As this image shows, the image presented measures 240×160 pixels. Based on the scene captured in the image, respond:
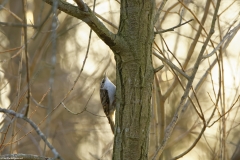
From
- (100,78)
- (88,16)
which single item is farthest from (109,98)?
(100,78)

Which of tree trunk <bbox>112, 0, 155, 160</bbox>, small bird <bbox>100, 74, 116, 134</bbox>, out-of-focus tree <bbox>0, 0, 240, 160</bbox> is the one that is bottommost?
tree trunk <bbox>112, 0, 155, 160</bbox>

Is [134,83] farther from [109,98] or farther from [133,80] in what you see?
[109,98]

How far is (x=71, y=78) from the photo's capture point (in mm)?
4660

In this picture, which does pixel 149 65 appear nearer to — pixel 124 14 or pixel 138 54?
pixel 138 54

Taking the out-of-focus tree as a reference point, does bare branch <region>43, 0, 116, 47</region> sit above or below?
below

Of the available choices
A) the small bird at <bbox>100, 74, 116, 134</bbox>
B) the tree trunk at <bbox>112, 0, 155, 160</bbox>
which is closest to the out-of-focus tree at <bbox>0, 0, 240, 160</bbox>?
the small bird at <bbox>100, 74, 116, 134</bbox>

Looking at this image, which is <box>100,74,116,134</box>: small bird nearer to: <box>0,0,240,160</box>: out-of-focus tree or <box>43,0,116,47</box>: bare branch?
<box>0,0,240,160</box>: out-of-focus tree

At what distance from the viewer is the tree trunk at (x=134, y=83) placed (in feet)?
4.06

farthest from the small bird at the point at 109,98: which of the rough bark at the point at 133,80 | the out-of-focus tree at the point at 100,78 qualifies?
the rough bark at the point at 133,80

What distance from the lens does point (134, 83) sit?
1238 mm

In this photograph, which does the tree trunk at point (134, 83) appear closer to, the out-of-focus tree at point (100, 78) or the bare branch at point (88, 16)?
the bare branch at point (88, 16)

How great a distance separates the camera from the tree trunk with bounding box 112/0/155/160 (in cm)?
124

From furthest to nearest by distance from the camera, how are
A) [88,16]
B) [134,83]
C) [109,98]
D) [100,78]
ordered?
[100,78], [109,98], [134,83], [88,16]

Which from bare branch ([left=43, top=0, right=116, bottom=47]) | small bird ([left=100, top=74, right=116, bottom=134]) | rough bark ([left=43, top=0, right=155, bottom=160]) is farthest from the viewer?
small bird ([left=100, top=74, right=116, bottom=134])
